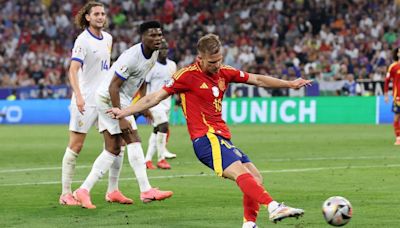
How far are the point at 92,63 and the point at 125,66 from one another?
929mm

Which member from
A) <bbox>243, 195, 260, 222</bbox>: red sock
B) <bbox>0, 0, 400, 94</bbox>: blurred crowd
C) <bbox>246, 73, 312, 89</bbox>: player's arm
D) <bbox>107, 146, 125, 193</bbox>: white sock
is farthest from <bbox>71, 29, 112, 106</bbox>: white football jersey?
<bbox>0, 0, 400, 94</bbox>: blurred crowd

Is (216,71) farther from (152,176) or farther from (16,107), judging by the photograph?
(16,107)

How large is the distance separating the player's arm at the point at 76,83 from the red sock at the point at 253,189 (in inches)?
126

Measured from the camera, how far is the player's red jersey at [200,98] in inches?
371

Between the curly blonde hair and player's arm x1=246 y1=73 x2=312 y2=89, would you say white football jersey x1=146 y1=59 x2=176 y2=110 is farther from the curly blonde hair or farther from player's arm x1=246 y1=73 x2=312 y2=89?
player's arm x1=246 y1=73 x2=312 y2=89

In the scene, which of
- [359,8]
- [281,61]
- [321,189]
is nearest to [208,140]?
[321,189]

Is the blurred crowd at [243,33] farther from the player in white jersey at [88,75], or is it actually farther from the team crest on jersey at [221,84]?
the team crest on jersey at [221,84]

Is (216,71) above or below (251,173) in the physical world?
above

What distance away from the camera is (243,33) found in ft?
131

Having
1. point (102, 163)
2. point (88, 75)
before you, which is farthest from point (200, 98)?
point (88, 75)

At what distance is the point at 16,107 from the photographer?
36.6 meters

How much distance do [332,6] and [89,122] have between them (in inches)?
1110

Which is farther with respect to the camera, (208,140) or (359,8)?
(359,8)

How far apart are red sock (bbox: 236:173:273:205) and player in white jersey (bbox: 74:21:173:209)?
2454 millimetres
